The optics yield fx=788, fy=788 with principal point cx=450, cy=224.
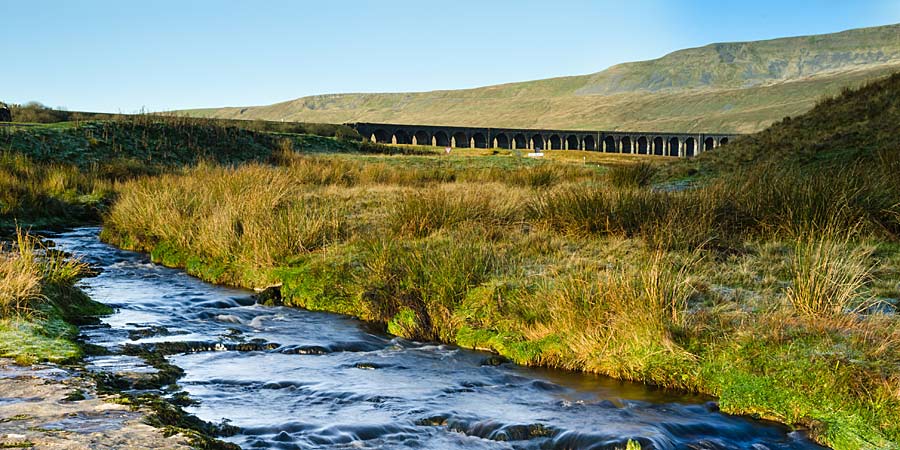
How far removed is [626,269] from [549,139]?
116972 mm

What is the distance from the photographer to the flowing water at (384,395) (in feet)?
17.6

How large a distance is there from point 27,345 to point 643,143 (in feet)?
429

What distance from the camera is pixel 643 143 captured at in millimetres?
131500

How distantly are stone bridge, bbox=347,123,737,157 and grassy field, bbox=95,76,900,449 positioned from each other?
8952 centimetres

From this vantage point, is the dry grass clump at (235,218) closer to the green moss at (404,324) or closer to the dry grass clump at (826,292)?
the green moss at (404,324)


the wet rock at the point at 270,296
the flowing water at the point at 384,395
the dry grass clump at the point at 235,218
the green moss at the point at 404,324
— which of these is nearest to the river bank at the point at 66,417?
the flowing water at the point at 384,395

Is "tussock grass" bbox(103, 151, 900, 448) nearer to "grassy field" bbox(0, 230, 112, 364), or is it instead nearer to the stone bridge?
"grassy field" bbox(0, 230, 112, 364)

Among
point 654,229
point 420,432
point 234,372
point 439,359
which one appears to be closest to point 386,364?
point 439,359

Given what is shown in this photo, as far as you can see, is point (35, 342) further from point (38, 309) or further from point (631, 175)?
point (631, 175)

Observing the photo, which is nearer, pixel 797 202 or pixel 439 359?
pixel 439 359

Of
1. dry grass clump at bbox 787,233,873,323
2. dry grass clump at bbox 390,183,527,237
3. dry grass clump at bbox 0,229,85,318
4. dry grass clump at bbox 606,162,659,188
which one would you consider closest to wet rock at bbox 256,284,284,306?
dry grass clump at bbox 390,183,527,237

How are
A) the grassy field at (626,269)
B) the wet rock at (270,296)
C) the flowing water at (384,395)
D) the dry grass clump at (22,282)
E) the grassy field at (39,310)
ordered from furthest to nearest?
the wet rock at (270,296)
the dry grass clump at (22,282)
the grassy field at (39,310)
the grassy field at (626,269)
the flowing water at (384,395)

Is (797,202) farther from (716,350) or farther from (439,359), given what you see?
(439,359)

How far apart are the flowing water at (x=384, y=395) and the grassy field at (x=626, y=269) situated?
290mm
